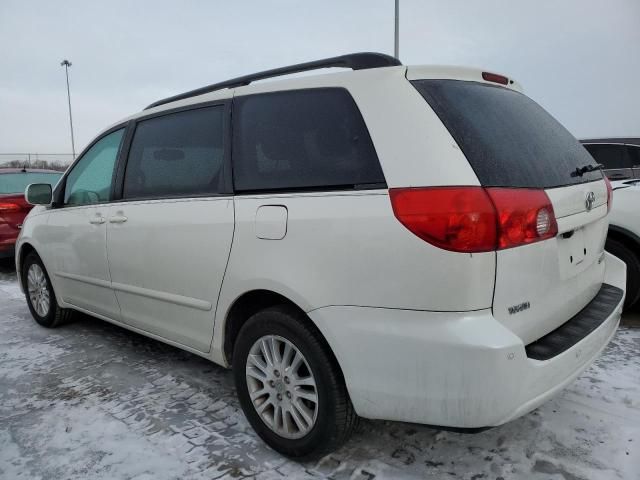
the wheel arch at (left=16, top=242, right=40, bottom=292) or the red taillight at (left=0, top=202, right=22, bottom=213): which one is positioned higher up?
the red taillight at (left=0, top=202, right=22, bottom=213)

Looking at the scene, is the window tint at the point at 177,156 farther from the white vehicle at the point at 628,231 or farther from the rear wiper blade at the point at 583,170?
the white vehicle at the point at 628,231

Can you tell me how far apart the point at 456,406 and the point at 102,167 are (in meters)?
3.01

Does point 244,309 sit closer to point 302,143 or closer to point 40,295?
point 302,143

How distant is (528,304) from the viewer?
1876 mm

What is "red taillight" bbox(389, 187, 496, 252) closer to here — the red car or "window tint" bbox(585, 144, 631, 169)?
"window tint" bbox(585, 144, 631, 169)

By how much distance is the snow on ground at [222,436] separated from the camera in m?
2.20

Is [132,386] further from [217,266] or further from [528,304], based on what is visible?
[528,304]

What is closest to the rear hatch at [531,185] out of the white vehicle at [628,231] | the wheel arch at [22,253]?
the white vehicle at [628,231]

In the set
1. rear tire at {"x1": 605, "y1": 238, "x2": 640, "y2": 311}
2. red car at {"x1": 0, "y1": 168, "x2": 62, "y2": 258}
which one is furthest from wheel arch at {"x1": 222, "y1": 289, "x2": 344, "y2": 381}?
red car at {"x1": 0, "y1": 168, "x2": 62, "y2": 258}

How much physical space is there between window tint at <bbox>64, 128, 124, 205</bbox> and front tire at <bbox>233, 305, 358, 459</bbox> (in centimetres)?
175

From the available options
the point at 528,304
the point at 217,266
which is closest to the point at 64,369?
the point at 217,266

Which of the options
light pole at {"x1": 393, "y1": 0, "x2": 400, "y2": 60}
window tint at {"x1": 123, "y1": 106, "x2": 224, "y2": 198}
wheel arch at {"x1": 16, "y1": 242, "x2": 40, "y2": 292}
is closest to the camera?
window tint at {"x1": 123, "y1": 106, "x2": 224, "y2": 198}

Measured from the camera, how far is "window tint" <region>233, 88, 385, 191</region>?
2045 mm

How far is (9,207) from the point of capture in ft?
22.2
